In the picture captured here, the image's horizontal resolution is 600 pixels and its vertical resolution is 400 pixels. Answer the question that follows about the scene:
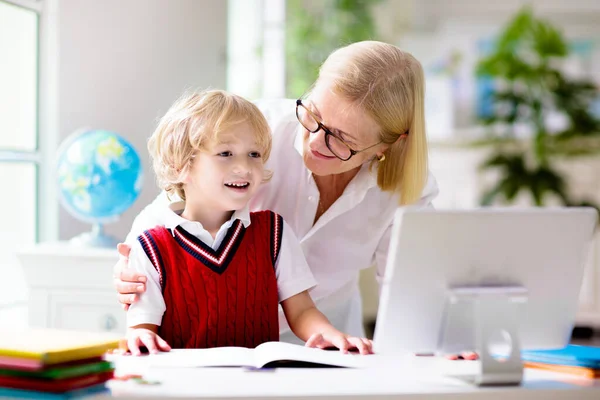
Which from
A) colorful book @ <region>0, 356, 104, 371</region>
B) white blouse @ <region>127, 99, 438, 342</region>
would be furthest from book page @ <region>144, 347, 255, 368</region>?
white blouse @ <region>127, 99, 438, 342</region>

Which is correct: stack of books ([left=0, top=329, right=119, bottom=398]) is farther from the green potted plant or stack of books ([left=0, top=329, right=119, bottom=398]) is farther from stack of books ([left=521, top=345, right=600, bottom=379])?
the green potted plant

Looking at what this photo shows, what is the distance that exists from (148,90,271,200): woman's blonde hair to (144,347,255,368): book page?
452mm

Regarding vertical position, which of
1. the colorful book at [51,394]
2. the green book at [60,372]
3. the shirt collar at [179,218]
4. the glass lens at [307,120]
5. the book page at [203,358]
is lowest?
the book page at [203,358]

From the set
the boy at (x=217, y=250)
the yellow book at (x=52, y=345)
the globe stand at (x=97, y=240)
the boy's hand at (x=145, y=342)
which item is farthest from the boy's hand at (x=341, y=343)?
the globe stand at (x=97, y=240)

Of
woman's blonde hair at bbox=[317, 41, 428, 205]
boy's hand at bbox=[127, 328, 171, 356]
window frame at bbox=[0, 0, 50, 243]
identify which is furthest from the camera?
window frame at bbox=[0, 0, 50, 243]

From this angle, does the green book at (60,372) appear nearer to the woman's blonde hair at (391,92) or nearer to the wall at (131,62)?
the woman's blonde hair at (391,92)

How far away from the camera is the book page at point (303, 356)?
4.21 ft

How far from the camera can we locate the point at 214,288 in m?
1.64

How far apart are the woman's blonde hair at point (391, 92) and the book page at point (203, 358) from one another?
674 millimetres

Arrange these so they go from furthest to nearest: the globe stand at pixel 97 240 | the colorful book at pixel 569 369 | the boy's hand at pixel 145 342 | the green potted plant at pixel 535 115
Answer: the green potted plant at pixel 535 115, the globe stand at pixel 97 240, the boy's hand at pixel 145 342, the colorful book at pixel 569 369

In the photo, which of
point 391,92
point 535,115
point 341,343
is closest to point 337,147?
point 391,92

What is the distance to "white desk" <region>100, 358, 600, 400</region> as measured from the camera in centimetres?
107

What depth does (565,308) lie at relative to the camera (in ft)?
4.20

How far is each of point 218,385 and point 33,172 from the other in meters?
2.09
